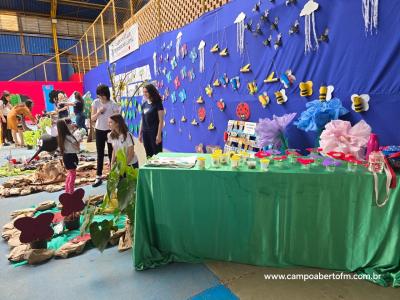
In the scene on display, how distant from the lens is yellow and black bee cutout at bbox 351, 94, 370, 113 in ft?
6.47

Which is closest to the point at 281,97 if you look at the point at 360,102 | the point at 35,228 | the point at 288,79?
the point at 288,79

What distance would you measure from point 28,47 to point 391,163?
16.7 metres

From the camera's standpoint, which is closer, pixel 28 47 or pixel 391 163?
pixel 391 163

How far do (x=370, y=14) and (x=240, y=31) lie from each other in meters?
1.43

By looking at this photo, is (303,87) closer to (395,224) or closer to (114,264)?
(395,224)

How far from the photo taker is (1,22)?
13312 millimetres

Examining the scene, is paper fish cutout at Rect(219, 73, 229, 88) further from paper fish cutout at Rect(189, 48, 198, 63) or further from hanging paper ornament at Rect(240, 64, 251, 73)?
paper fish cutout at Rect(189, 48, 198, 63)

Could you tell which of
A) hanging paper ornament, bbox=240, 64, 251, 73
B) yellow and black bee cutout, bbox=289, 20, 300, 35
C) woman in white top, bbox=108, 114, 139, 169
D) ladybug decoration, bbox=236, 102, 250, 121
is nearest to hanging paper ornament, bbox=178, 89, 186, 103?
ladybug decoration, bbox=236, 102, 250, 121

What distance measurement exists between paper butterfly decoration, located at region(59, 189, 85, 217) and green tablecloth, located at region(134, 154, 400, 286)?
0.88m

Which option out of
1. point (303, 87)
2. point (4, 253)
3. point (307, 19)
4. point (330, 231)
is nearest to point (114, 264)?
point (4, 253)

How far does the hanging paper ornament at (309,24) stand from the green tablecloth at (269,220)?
115 cm

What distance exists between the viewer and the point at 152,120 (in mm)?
3498

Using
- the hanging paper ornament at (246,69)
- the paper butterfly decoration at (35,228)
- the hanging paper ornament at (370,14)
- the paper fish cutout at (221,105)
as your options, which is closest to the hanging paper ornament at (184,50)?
the paper fish cutout at (221,105)

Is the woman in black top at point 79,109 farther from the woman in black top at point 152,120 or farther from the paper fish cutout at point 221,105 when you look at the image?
the paper fish cutout at point 221,105
